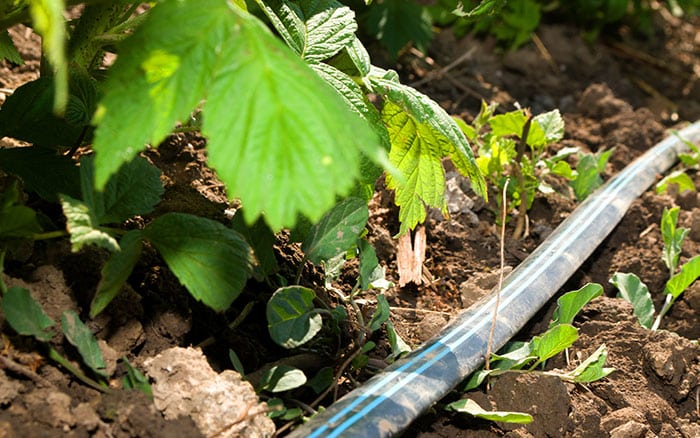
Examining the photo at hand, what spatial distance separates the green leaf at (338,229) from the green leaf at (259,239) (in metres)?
0.08

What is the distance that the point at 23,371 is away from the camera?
3.87 feet

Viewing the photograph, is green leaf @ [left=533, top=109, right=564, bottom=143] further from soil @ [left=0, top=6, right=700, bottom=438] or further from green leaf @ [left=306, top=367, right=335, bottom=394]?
green leaf @ [left=306, top=367, right=335, bottom=394]

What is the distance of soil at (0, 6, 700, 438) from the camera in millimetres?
1210

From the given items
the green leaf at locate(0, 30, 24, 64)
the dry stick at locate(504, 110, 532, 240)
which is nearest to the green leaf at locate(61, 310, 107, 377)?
the green leaf at locate(0, 30, 24, 64)

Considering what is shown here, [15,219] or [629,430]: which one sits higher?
[15,219]

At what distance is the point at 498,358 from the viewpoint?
5.16 ft

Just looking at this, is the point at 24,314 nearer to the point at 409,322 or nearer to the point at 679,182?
the point at 409,322

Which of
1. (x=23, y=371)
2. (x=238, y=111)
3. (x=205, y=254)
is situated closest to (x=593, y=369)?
(x=205, y=254)

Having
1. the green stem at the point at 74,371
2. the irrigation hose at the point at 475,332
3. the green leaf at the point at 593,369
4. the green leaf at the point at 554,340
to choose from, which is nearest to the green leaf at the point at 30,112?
the green stem at the point at 74,371

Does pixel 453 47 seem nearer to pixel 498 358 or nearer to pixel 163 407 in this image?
pixel 498 358

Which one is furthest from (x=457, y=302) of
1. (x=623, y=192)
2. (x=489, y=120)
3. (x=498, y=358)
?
(x=623, y=192)

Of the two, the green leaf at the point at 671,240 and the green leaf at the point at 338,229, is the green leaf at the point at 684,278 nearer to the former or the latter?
the green leaf at the point at 671,240

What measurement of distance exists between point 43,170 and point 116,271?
1.02ft

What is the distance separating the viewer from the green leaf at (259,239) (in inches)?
57.0
